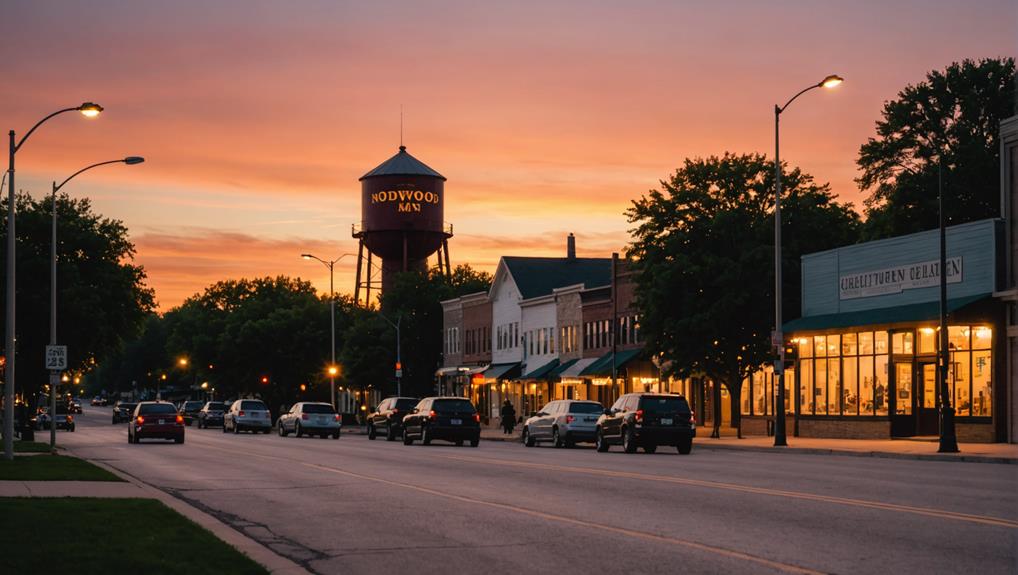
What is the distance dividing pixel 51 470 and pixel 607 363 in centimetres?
4582

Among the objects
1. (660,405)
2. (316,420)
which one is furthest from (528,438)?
(316,420)

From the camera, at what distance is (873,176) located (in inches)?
2827

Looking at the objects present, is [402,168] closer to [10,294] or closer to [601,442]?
[601,442]

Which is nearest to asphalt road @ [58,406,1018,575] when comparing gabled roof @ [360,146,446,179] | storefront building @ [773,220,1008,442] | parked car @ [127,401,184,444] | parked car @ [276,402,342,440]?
storefront building @ [773,220,1008,442]

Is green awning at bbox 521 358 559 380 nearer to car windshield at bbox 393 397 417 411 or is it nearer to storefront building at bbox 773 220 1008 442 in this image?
car windshield at bbox 393 397 417 411

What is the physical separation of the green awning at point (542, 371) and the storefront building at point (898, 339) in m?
24.3

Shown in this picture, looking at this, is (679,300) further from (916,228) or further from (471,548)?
(471,548)

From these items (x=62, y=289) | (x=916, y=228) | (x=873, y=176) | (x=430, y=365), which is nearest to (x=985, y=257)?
(x=916, y=228)

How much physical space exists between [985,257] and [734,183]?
41.3 feet

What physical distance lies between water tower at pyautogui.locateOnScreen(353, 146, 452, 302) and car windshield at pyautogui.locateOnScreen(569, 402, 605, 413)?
163 feet

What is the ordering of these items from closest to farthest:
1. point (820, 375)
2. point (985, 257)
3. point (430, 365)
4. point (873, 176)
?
point (985, 257)
point (820, 375)
point (873, 176)
point (430, 365)

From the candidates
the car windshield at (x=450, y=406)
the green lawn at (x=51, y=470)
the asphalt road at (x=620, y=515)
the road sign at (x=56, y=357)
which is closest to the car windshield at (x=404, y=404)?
the car windshield at (x=450, y=406)

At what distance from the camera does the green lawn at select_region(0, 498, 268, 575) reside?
11.4m

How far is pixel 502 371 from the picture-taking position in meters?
87.3
